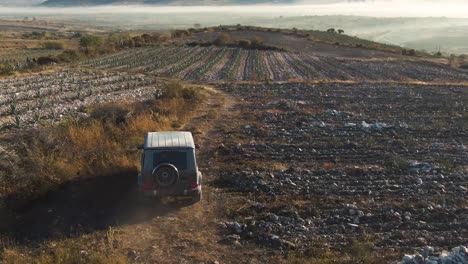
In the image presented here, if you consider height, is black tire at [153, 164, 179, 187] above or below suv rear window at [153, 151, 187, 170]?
below

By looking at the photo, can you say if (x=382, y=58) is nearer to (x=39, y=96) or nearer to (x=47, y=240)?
(x=39, y=96)

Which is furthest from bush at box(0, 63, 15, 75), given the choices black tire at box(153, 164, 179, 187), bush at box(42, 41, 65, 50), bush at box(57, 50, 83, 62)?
bush at box(42, 41, 65, 50)

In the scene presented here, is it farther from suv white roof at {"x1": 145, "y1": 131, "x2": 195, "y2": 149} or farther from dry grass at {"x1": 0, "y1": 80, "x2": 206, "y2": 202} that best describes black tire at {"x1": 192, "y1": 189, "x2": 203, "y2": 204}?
dry grass at {"x1": 0, "y1": 80, "x2": 206, "y2": 202}

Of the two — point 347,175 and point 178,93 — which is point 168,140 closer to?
point 347,175

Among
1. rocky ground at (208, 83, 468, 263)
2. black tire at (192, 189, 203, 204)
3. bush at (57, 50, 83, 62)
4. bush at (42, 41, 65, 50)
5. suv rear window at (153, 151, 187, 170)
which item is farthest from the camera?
bush at (42, 41, 65, 50)

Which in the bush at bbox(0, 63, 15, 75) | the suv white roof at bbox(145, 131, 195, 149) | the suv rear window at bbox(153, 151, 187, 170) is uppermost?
the suv white roof at bbox(145, 131, 195, 149)

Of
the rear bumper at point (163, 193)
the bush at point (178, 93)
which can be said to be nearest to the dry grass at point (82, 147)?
the rear bumper at point (163, 193)
